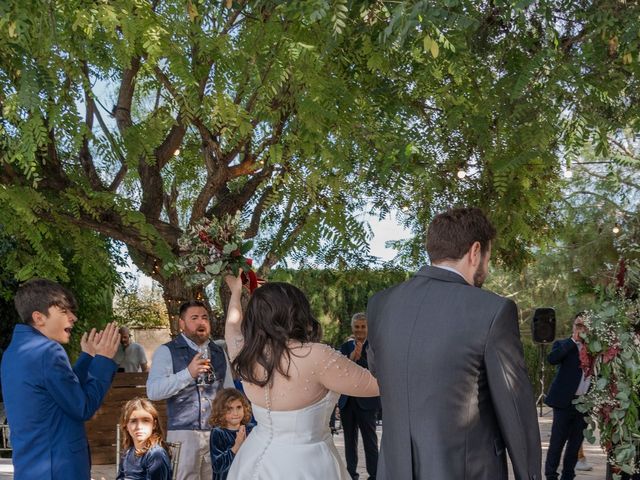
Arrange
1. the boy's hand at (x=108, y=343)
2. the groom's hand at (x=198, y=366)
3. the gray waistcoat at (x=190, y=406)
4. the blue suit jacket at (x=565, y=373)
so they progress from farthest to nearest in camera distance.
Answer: the blue suit jacket at (x=565, y=373) < the gray waistcoat at (x=190, y=406) < the groom's hand at (x=198, y=366) < the boy's hand at (x=108, y=343)

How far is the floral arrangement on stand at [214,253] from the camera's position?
5.66 metres

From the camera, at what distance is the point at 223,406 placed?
6652mm

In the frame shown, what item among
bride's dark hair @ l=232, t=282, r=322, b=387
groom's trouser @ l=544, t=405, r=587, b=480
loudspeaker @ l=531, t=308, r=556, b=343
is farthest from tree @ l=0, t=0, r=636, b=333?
loudspeaker @ l=531, t=308, r=556, b=343

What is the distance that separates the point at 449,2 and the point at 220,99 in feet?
13.0

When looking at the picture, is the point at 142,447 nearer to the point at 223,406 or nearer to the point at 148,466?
the point at 148,466

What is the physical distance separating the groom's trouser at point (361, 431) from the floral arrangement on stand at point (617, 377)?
147 inches

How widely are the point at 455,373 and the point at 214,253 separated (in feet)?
8.17

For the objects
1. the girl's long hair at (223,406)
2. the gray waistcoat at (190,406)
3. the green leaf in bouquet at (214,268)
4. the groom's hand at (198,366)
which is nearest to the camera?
the green leaf in bouquet at (214,268)

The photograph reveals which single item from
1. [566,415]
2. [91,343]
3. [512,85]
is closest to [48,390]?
[91,343]

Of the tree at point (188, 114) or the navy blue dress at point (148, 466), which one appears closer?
the navy blue dress at point (148, 466)

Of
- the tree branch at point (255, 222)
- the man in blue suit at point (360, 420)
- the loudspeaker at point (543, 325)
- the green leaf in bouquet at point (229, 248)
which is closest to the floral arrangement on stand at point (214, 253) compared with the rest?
the green leaf in bouquet at point (229, 248)

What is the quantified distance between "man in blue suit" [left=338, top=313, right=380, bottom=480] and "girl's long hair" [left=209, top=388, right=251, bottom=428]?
323cm

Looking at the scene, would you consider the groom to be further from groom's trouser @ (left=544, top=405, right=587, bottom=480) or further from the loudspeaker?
the loudspeaker

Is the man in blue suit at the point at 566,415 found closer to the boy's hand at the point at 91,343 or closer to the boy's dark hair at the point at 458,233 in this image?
the boy's hand at the point at 91,343
